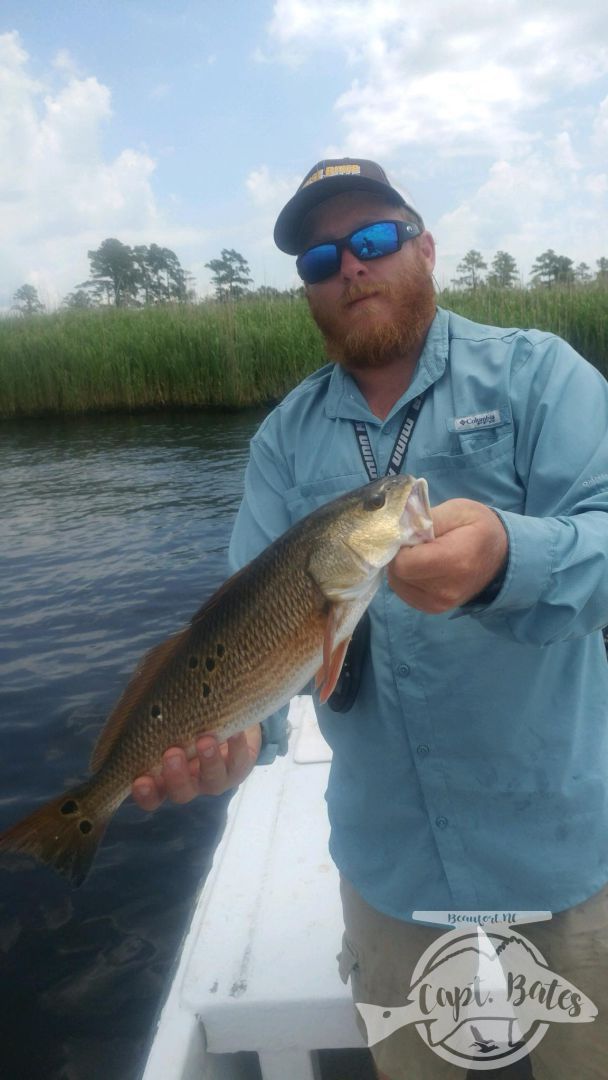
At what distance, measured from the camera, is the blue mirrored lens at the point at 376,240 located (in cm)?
250

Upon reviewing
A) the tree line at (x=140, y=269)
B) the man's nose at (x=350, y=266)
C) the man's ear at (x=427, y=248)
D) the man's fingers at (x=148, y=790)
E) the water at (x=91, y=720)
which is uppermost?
the tree line at (x=140, y=269)

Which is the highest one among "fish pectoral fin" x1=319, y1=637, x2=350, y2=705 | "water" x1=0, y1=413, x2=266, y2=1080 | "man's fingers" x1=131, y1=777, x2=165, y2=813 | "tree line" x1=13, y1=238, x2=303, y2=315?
"tree line" x1=13, y1=238, x2=303, y2=315

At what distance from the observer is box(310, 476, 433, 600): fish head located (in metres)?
1.84

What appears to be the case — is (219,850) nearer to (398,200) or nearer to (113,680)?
(398,200)

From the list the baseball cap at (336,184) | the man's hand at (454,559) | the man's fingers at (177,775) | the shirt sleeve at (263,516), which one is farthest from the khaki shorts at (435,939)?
the baseball cap at (336,184)

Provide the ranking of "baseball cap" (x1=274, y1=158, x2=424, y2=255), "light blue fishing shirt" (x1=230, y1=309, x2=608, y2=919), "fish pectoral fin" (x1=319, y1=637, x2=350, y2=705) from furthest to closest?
"baseball cap" (x1=274, y1=158, x2=424, y2=255), "light blue fishing shirt" (x1=230, y1=309, x2=608, y2=919), "fish pectoral fin" (x1=319, y1=637, x2=350, y2=705)

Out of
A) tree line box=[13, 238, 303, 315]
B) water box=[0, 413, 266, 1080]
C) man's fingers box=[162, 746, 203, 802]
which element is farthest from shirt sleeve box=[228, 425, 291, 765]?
tree line box=[13, 238, 303, 315]

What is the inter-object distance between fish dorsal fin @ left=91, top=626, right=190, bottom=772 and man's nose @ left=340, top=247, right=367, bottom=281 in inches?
50.2

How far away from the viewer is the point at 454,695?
2.19m

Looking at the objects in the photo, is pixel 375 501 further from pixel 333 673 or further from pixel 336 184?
pixel 336 184

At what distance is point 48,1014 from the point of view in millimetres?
4008

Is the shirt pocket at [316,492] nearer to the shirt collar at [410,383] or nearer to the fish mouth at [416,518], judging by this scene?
the shirt collar at [410,383]

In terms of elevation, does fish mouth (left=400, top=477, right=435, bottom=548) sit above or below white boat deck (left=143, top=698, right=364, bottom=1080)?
above

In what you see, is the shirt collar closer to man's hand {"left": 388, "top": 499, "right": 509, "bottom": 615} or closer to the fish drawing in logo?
man's hand {"left": 388, "top": 499, "right": 509, "bottom": 615}
